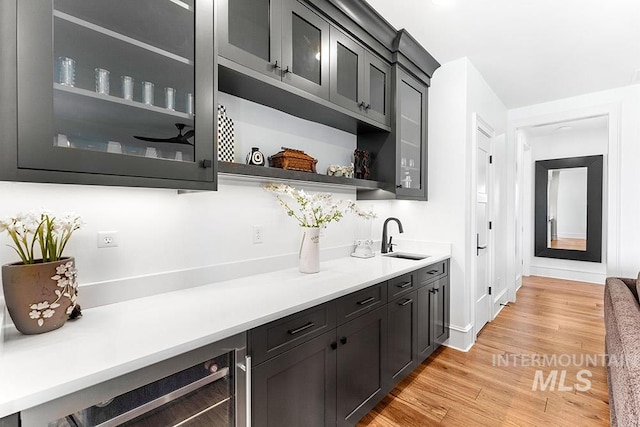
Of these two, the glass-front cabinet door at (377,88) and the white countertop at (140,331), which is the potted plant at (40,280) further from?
the glass-front cabinet door at (377,88)

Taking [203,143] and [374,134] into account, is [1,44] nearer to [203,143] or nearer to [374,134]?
[203,143]

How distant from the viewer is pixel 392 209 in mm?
3217

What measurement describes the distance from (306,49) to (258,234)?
1.14m

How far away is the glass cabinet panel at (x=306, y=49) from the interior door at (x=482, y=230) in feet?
6.45

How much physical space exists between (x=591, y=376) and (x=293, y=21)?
132 inches

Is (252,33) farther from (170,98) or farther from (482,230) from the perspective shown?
(482,230)

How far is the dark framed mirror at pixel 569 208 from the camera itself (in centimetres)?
518

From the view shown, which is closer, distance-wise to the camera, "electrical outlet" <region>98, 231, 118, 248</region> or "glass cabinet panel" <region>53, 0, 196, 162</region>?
"glass cabinet panel" <region>53, 0, 196, 162</region>

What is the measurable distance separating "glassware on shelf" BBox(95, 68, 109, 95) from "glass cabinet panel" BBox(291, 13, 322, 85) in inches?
37.0

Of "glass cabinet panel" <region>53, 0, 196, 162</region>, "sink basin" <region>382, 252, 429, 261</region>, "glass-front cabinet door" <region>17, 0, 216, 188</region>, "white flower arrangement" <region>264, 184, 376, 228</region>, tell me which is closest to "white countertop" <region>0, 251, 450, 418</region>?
"white flower arrangement" <region>264, 184, 376, 228</region>

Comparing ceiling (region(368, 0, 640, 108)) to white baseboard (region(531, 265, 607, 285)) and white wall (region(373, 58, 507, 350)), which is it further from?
white baseboard (region(531, 265, 607, 285))

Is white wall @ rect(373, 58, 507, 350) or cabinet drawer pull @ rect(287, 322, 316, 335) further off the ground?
white wall @ rect(373, 58, 507, 350)

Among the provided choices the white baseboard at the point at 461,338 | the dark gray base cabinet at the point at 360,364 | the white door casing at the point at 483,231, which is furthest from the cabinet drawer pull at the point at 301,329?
the white door casing at the point at 483,231

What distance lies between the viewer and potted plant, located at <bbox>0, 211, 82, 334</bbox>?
3.23 ft
